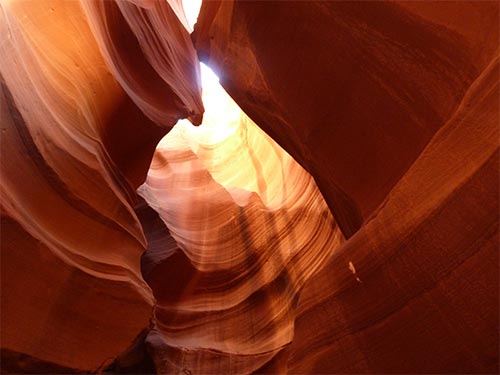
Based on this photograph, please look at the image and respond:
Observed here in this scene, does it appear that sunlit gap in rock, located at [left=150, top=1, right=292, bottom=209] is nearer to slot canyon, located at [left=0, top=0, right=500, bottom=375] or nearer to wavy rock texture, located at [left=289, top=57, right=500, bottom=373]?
slot canyon, located at [left=0, top=0, right=500, bottom=375]

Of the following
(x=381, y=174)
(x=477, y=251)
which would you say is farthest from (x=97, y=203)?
(x=477, y=251)

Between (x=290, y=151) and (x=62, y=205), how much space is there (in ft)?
6.77

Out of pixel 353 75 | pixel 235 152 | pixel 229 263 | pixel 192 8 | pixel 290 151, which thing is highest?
pixel 353 75

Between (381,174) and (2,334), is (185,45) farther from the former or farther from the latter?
(2,334)

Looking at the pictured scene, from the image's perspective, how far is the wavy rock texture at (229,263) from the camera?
490 centimetres

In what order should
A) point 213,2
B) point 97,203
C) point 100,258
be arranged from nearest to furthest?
1. point 100,258
2. point 97,203
3. point 213,2

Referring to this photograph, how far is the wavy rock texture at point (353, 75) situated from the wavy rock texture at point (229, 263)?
1.60 meters

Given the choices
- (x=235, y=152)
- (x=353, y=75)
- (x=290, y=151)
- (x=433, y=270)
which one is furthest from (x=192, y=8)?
(x=433, y=270)

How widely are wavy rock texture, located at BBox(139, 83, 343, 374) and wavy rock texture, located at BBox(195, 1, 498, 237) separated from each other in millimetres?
1604

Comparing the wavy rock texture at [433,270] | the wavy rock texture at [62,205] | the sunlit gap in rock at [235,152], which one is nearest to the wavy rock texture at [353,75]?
the wavy rock texture at [433,270]

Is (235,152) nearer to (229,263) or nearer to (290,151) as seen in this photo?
(229,263)

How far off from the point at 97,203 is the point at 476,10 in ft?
6.86

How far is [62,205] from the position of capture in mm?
2771

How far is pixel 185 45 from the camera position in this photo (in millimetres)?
→ 5141
